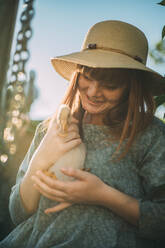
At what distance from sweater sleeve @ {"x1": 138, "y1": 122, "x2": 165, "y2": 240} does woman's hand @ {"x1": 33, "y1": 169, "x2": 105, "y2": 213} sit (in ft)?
0.79

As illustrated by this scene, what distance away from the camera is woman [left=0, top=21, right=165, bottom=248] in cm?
119

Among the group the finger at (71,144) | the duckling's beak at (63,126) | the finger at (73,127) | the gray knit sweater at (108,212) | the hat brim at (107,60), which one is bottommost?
the gray knit sweater at (108,212)

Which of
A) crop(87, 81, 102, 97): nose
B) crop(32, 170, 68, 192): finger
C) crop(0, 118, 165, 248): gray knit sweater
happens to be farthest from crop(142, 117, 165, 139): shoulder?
crop(32, 170, 68, 192): finger

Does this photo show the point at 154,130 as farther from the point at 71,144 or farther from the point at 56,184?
the point at 56,184

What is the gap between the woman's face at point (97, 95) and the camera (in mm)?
1323

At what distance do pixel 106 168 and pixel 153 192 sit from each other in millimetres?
272

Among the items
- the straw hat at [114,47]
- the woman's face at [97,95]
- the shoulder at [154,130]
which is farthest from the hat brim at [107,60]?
the shoulder at [154,130]

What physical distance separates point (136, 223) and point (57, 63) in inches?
43.2

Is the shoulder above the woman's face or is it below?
below

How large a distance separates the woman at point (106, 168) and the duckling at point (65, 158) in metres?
0.04

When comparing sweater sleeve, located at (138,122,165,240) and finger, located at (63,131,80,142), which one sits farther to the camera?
finger, located at (63,131,80,142)

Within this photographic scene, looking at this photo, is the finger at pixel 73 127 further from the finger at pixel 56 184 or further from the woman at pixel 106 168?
the finger at pixel 56 184

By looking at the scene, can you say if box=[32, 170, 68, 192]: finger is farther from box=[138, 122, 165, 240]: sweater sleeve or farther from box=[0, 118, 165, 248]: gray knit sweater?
box=[138, 122, 165, 240]: sweater sleeve

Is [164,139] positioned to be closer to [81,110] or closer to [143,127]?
[143,127]
